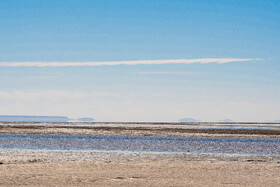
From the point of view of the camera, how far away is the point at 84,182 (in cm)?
1691

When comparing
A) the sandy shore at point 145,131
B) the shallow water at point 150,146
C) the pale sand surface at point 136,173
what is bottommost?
the pale sand surface at point 136,173

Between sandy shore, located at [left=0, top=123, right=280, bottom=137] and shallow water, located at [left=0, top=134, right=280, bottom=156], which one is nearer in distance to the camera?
shallow water, located at [left=0, top=134, right=280, bottom=156]

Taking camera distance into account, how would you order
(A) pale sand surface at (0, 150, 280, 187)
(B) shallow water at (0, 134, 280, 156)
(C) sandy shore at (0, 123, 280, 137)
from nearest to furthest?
(A) pale sand surface at (0, 150, 280, 187) < (B) shallow water at (0, 134, 280, 156) < (C) sandy shore at (0, 123, 280, 137)

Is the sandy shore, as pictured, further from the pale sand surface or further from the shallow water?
the pale sand surface

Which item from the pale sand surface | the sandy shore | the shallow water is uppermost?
the sandy shore

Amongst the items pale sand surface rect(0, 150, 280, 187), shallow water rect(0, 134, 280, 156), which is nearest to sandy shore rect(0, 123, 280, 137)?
shallow water rect(0, 134, 280, 156)

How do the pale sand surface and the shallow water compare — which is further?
the shallow water

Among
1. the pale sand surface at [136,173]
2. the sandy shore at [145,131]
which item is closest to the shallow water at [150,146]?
the pale sand surface at [136,173]

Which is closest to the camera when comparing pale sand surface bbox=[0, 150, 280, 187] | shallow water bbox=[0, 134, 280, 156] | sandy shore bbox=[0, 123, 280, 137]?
pale sand surface bbox=[0, 150, 280, 187]

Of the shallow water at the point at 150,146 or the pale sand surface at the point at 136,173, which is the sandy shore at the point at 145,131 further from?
the pale sand surface at the point at 136,173

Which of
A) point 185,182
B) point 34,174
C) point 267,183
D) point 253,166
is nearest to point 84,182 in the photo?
point 34,174

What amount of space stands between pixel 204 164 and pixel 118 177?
610 centimetres

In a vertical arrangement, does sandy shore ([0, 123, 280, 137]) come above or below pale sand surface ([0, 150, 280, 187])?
above

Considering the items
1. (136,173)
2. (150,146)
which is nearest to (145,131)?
(150,146)
